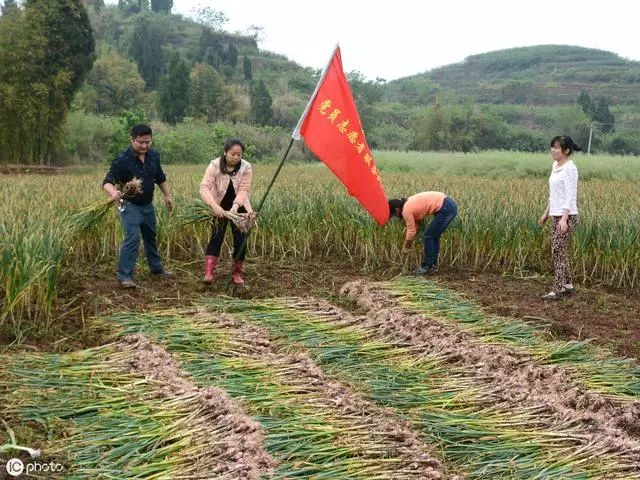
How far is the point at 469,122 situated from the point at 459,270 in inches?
1589

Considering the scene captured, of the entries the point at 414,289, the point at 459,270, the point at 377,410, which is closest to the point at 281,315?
the point at 414,289

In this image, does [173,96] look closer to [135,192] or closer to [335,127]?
[135,192]

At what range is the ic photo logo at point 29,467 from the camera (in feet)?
9.38

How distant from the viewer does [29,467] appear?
291 cm

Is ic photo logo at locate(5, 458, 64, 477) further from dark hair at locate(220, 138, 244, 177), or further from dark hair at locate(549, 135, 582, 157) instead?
dark hair at locate(549, 135, 582, 157)

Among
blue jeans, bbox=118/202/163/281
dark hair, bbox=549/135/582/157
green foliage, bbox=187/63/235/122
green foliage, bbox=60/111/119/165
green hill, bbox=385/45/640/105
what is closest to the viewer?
dark hair, bbox=549/135/582/157

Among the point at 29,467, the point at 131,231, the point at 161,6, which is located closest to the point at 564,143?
the point at 131,231

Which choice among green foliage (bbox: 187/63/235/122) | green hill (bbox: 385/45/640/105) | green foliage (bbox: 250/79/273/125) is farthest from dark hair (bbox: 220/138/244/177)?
green hill (bbox: 385/45/640/105)

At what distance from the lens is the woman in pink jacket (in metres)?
6.03

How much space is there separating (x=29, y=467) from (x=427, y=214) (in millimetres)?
4841

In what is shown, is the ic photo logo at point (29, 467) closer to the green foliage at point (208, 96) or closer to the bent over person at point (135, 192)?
the bent over person at point (135, 192)

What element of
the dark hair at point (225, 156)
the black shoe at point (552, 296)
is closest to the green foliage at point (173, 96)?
the dark hair at point (225, 156)

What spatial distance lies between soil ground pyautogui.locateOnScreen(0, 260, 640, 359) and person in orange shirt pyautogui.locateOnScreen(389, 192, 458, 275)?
283 mm

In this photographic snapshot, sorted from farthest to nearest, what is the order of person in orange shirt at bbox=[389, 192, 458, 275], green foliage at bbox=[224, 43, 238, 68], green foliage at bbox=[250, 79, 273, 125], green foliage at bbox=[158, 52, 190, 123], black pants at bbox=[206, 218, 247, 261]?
green foliage at bbox=[224, 43, 238, 68] → green foliage at bbox=[250, 79, 273, 125] → green foliage at bbox=[158, 52, 190, 123] → person in orange shirt at bbox=[389, 192, 458, 275] → black pants at bbox=[206, 218, 247, 261]
